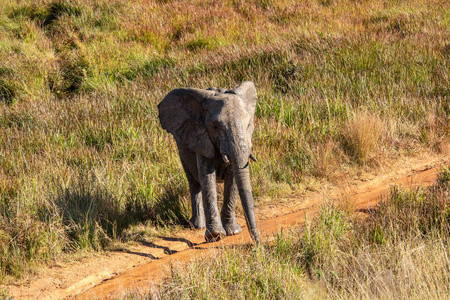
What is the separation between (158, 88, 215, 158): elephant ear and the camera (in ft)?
15.2

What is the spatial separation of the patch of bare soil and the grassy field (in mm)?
211

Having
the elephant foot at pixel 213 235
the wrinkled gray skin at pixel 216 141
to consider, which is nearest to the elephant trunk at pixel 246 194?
the wrinkled gray skin at pixel 216 141

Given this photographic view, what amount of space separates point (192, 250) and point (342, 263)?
61.8 inches

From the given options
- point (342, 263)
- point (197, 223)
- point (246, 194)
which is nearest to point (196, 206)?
point (197, 223)

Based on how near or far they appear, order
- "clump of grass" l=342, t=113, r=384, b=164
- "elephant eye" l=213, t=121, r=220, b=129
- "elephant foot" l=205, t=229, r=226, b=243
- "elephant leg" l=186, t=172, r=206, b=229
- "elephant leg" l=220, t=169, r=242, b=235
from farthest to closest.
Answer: "clump of grass" l=342, t=113, r=384, b=164 → "elephant leg" l=186, t=172, r=206, b=229 → "elephant leg" l=220, t=169, r=242, b=235 → "elephant foot" l=205, t=229, r=226, b=243 → "elephant eye" l=213, t=121, r=220, b=129

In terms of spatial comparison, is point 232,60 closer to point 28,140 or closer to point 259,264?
point 28,140

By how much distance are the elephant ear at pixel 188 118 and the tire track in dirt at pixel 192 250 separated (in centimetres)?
94

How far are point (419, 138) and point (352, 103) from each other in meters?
1.21

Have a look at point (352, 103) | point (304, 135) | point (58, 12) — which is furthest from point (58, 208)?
point (58, 12)

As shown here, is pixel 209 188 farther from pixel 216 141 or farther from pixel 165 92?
pixel 165 92

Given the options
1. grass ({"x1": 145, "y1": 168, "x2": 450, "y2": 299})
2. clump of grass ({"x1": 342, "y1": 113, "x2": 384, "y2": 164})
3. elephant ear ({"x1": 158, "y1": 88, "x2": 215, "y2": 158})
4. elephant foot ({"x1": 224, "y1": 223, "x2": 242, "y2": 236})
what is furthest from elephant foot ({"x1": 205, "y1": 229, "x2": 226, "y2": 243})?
clump of grass ({"x1": 342, "y1": 113, "x2": 384, "y2": 164})

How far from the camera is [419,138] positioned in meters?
7.45

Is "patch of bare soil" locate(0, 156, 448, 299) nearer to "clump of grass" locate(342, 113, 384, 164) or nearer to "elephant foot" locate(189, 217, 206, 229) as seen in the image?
"elephant foot" locate(189, 217, 206, 229)

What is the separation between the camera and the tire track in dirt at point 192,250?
4.07 m
